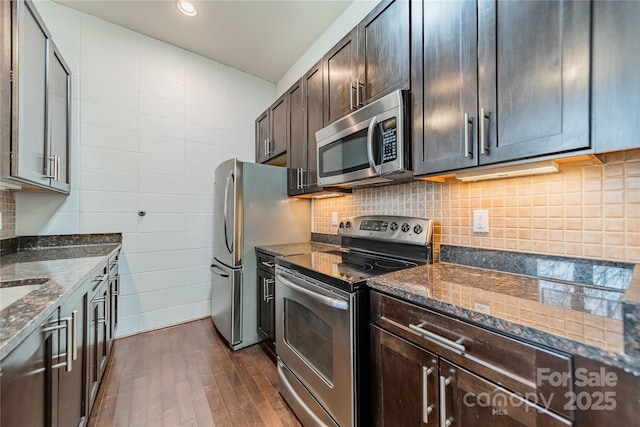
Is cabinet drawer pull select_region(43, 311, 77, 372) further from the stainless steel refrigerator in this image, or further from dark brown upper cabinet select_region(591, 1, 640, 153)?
dark brown upper cabinet select_region(591, 1, 640, 153)

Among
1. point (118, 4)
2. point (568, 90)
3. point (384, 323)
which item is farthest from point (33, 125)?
point (568, 90)

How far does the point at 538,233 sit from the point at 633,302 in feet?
2.27

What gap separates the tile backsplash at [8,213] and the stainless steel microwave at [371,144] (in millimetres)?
2409

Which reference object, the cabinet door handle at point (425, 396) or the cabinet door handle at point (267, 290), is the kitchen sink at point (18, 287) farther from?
the cabinet door handle at point (425, 396)

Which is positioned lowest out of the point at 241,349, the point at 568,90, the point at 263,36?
the point at 241,349

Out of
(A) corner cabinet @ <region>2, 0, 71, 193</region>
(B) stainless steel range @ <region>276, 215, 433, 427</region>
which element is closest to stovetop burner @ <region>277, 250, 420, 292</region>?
(B) stainless steel range @ <region>276, 215, 433, 427</region>

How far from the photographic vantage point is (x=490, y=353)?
29.0 inches

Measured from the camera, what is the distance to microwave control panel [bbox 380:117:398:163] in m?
1.34

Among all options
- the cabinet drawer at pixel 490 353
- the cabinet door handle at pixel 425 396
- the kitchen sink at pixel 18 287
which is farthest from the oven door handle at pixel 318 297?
the kitchen sink at pixel 18 287

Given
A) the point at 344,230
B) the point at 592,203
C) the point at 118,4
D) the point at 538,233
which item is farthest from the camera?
the point at 118,4

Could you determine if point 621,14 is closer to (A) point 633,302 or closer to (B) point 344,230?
(A) point 633,302

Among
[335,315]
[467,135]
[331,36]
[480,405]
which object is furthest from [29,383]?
[331,36]

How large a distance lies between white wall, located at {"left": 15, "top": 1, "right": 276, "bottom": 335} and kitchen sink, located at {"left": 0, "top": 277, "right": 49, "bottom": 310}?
1.45 meters

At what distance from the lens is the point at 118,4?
87.1 inches
